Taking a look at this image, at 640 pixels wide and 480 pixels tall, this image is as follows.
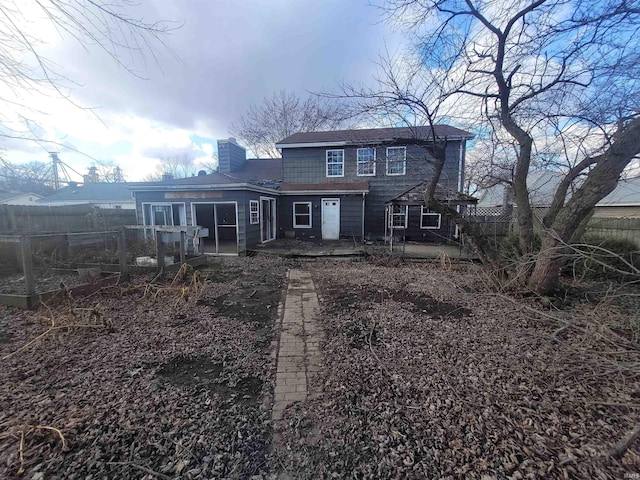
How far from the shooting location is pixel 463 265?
8.12m

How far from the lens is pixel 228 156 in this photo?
53.2 ft

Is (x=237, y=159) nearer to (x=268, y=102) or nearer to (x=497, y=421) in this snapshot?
(x=268, y=102)

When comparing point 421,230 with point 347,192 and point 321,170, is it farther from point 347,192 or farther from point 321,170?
point 321,170

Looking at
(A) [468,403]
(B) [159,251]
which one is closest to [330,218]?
(B) [159,251]

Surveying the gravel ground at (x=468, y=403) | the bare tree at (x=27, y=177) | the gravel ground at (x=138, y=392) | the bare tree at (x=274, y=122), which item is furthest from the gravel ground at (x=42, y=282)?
the bare tree at (x=274, y=122)

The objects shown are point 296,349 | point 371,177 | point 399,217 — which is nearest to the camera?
point 296,349

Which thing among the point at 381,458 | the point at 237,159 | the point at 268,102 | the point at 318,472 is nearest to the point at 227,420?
the point at 318,472

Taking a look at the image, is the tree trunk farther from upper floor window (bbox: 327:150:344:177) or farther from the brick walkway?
upper floor window (bbox: 327:150:344:177)

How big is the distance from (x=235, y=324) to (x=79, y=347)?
183 cm

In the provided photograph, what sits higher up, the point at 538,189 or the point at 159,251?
the point at 538,189

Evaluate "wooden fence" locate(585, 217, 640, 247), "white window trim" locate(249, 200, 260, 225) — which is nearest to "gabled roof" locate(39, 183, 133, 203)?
"white window trim" locate(249, 200, 260, 225)

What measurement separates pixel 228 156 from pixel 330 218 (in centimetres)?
751

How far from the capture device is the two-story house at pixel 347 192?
13.1 meters

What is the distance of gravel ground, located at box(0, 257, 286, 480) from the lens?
1809 millimetres
